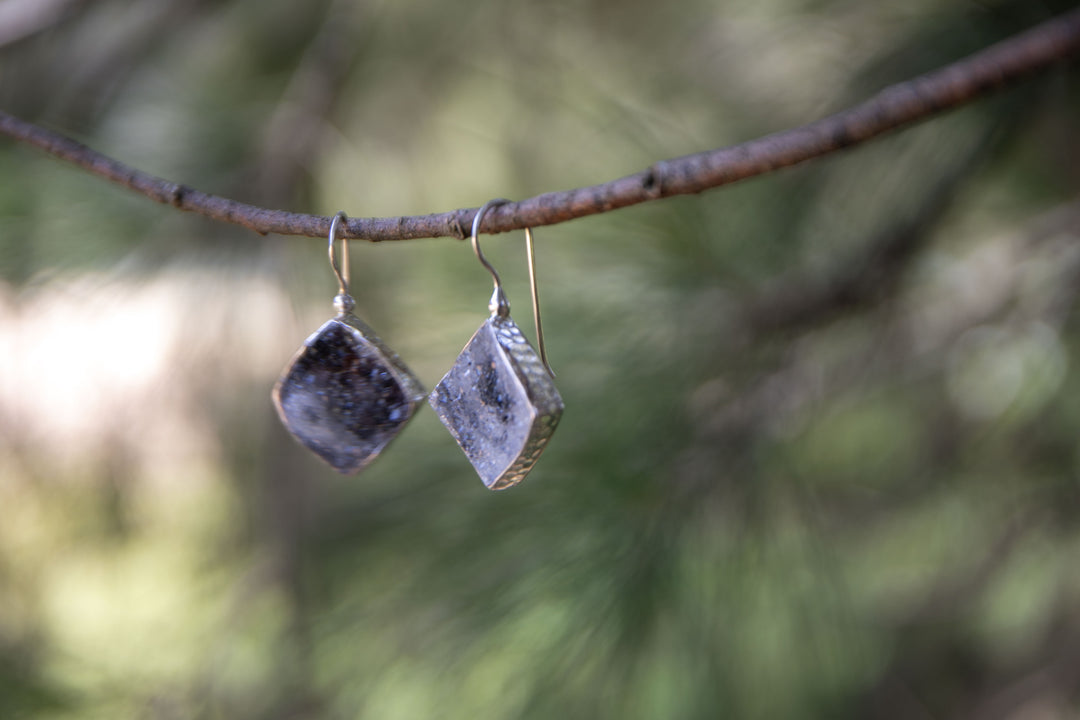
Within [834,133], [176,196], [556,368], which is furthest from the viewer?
[556,368]

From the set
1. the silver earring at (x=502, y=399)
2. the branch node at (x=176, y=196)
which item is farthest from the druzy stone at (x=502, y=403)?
the branch node at (x=176, y=196)

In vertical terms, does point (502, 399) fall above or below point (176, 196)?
below

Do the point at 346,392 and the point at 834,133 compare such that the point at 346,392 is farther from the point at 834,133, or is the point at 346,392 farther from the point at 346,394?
the point at 834,133

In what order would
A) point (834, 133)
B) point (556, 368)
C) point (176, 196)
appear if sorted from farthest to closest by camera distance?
point (556, 368)
point (176, 196)
point (834, 133)

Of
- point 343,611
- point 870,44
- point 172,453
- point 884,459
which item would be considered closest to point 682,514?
point 343,611

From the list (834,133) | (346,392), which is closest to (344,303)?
(346,392)

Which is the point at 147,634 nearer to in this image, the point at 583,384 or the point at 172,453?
the point at 172,453

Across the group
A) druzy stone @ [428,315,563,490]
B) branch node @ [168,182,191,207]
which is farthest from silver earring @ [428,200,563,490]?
branch node @ [168,182,191,207]

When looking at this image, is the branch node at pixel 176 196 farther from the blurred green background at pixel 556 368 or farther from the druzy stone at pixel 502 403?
the blurred green background at pixel 556 368
